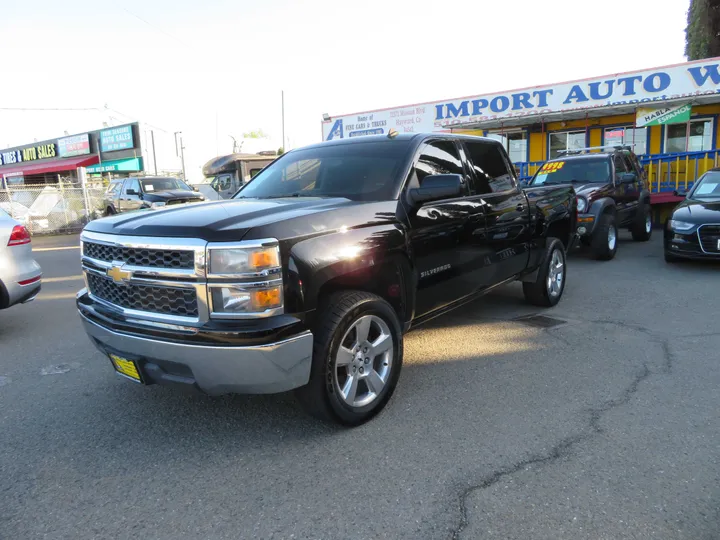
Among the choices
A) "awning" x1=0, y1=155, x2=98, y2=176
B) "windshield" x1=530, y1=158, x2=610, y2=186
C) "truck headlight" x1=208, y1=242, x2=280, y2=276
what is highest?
"awning" x1=0, y1=155, x2=98, y2=176

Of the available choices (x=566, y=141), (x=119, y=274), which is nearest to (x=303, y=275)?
(x=119, y=274)

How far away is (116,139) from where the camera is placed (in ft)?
128

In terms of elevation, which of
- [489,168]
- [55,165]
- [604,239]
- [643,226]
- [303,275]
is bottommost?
[643,226]

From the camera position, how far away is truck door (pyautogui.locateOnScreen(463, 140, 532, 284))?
480 centimetres

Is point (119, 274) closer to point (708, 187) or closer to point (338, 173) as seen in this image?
point (338, 173)

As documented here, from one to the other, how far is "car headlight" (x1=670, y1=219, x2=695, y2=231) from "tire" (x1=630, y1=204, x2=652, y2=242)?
110 inches

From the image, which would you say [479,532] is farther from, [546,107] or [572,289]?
[546,107]

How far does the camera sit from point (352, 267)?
325cm

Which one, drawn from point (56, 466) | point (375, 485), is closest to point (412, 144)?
point (375, 485)

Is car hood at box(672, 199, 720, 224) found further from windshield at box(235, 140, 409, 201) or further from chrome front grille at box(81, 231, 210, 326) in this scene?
chrome front grille at box(81, 231, 210, 326)

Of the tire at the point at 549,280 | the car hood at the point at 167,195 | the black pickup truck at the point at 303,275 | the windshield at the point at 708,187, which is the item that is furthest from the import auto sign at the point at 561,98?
the black pickup truck at the point at 303,275

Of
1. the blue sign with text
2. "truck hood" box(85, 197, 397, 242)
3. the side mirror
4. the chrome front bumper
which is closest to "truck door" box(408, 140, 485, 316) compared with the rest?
the side mirror

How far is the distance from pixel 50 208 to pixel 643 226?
60.7ft

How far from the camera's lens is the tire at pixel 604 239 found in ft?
29.5
